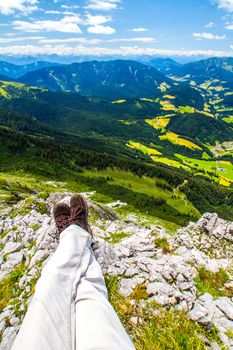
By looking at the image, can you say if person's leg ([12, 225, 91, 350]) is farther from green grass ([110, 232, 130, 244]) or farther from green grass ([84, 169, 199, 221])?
green grass ([84, 169, 199, 221])

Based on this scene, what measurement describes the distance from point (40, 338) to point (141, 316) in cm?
→ 440

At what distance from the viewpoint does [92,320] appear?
5.53 m

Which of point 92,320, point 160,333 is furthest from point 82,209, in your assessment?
point 92,320

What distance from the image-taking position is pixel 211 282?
12.6m

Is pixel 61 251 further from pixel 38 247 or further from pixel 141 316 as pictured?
pixel 38 247

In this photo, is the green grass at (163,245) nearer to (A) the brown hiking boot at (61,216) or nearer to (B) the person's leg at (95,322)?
(A) the brown hiking boot at (61,216)

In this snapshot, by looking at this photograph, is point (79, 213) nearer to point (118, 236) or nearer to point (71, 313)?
point (71, 313)

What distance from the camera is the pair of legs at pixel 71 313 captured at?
16.4 feet

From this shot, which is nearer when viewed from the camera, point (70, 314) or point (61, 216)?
point (70, 314)

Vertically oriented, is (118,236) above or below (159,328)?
below

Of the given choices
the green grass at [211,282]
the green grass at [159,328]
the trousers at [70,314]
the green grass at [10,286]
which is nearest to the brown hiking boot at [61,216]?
the green grass at [10,286]

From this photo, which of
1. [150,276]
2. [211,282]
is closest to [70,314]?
[150,276]

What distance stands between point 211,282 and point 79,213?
6.77m

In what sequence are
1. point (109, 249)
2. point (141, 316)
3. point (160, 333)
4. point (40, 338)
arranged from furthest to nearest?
point (109, 249) → point (141, 316) → point (160, 333) → point (40, 338)
